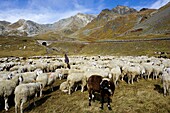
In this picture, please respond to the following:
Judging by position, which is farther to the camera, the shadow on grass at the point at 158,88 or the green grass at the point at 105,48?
the green grass at the point at 105,48

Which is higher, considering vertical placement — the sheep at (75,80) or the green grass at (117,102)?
the sheep at (75,80)

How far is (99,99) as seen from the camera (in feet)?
39.9

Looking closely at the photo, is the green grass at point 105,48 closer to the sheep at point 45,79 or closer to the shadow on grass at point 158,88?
the shadow on grass at point 158,88

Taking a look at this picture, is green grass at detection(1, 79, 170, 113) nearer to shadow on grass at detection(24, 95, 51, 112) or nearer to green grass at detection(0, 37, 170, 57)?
shadow on grass at detection(24, 95, 51, 112)

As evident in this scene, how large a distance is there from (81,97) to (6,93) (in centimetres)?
577

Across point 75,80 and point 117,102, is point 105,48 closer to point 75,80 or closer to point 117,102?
point 75,80

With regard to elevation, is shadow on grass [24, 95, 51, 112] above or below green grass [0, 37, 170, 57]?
below

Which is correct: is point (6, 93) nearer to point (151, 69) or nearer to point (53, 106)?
point (53, 106)

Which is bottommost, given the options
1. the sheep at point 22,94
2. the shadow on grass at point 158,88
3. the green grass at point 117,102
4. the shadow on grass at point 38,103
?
the shadow on grass at point 38,103

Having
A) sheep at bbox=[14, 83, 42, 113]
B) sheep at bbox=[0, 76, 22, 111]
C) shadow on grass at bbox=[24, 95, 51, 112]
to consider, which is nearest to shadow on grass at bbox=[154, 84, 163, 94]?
shadow on grass at bbox=[24, 95, 51, 112]

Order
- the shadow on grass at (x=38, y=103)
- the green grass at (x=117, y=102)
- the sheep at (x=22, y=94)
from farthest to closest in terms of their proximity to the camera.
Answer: the shadow on grass at (x=38, y=103) → the green grass at (x=117, y=102) → the sheep at (x=22, y=94)

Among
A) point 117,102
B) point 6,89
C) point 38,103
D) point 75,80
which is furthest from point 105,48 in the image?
point 6,89

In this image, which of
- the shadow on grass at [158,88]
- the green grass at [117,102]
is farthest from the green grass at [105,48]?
the green grass at [117,102]

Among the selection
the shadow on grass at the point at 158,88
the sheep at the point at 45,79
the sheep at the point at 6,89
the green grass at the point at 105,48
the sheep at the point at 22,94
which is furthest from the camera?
the green grass at the point at 105,48
